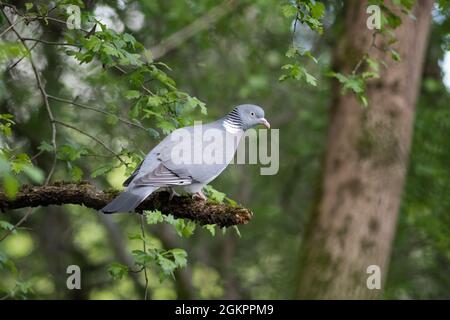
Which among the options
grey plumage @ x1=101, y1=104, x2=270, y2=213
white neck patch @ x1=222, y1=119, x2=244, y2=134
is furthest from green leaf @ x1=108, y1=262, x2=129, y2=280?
white neck patch @ x1=222, y1=119, x2=244, y2=134

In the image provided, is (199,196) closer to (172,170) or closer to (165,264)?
(172,170)

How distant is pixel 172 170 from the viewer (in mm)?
4668

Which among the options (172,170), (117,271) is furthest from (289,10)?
(117,271)

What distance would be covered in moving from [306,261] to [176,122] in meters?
3.80

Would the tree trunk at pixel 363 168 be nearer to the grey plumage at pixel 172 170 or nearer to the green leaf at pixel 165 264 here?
the grey plumage at pixel 172 170

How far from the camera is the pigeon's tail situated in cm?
417

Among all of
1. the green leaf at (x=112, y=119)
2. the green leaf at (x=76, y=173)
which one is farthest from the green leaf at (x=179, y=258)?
the green leaf at (x=112, y=119)

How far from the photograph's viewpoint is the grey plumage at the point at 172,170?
4320 millimetres

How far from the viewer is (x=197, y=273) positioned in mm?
14250

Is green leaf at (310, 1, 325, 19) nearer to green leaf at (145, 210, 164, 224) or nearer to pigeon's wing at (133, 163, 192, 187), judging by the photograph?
pigeon's wing at (133, 163, 192, 187)

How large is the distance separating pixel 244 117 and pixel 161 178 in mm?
1206
